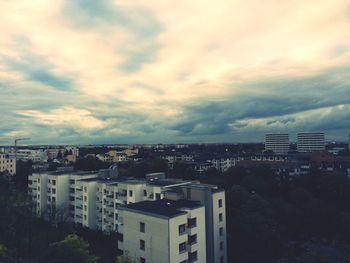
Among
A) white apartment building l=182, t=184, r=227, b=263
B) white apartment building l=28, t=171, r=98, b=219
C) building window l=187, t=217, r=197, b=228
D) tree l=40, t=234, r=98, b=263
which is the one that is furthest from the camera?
white apartment building l=28, t=171, r=98, b=219

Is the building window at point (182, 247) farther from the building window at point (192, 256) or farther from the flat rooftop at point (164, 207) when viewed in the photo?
the flat rooftop at point (164, 207)

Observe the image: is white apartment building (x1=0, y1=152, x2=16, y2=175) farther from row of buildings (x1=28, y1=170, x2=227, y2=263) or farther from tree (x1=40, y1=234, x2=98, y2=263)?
tree (x1=40, y1=234, x2=98, y2=263)

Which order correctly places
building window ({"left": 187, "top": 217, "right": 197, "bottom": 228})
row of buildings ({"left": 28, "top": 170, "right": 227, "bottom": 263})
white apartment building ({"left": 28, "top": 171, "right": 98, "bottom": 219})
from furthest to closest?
white apartment building ({"left": 28, "top": 171, "right": 98, "bottom": 219}) < building window ({"left": 187, "top": 217, "right": 197, "bottom": 228}) < row of buildings ({"left": 28, "top": 170, "right": 227, "bottom": 263})

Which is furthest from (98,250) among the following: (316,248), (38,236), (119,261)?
(316,248)

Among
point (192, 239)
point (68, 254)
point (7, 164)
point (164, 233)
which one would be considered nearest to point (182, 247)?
point (192, 239)

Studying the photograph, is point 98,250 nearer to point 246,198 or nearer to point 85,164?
point 246,198

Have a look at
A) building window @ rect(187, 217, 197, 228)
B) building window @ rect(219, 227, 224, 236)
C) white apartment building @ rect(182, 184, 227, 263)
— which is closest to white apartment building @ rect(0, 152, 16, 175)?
white apartment building @ rect(182, 184, 227, 263)

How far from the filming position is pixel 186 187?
3691 centimetres

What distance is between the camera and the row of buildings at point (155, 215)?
2923 cm

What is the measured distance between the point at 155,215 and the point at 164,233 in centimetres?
187

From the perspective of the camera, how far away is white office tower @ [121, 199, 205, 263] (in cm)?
2866

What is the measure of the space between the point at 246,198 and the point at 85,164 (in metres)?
63.6

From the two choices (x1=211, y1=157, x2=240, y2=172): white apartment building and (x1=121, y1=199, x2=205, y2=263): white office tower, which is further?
(x1=211, y1=157, x2=240, y2=172): white apartment building

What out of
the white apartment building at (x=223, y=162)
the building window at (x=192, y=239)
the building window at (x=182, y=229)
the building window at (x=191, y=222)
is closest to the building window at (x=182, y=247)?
the building window at (x=192, y=239)
